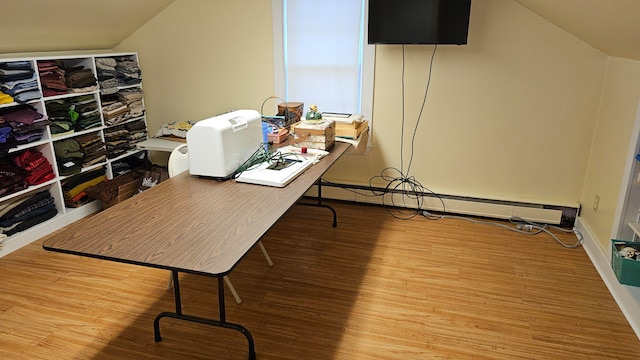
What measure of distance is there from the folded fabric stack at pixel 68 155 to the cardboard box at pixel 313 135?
6.12 ft

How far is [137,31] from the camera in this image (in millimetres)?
4094

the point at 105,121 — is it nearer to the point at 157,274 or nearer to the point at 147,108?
the point at 147,108

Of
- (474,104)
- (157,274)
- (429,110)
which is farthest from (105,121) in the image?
(474,104)

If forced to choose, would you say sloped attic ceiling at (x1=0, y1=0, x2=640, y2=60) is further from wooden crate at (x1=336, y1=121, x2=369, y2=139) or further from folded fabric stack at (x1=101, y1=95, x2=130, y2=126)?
wooden crate at (x1=336, y1=121, x2=369, y2=139)

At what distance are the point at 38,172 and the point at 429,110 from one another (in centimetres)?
298

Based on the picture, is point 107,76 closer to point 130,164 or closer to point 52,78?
point 52,78

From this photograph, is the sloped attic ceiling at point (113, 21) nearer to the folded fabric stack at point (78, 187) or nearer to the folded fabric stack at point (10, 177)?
the folded fabric stack at point (10, 177)

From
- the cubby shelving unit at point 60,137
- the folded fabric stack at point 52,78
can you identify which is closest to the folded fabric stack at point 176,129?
the cubby shelving unit at point 60,137

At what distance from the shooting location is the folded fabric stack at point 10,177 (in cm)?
304

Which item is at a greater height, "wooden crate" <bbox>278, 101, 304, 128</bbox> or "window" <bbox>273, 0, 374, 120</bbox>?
"window" <bbox>273, 0, 374, 120</bbox>

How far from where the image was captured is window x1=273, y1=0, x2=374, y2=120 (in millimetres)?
3520

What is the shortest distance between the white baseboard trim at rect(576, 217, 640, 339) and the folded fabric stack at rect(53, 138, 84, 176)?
3806 mm

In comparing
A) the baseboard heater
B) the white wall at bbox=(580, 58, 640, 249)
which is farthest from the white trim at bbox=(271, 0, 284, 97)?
the white wall at bbox=(580, 58, 640, 249)

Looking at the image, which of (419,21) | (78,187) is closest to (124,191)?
(78,187)
